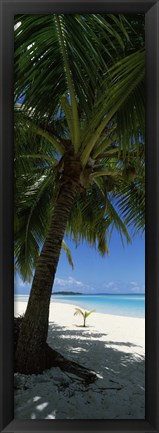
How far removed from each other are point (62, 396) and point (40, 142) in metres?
0.94

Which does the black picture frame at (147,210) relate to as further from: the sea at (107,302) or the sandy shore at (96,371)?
the sea at (107,302)

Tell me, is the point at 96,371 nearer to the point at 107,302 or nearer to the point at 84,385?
the point at 84,385

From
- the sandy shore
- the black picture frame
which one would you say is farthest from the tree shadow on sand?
the black picture frame

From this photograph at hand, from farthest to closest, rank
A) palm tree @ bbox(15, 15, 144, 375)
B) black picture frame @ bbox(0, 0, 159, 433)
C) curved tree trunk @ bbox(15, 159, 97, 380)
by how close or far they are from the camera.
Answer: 1. curved tree trunk @ bbox(15, 159, 97, 380)
2. palm tree @ bbox(15, 15, 144, 375)
3. black picture frame @ bbox(0, 0, 159, 433)

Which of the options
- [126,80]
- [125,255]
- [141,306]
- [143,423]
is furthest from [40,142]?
[143,423]

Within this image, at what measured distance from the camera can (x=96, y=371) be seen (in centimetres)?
134

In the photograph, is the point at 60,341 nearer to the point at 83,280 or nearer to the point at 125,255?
the point at 83,280

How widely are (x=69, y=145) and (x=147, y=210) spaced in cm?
48

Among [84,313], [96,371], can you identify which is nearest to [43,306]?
[84,313]

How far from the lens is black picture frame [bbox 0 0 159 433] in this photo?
1064 millimetres

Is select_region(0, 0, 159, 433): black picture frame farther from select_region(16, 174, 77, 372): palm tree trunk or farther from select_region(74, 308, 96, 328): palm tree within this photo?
select_region(74, 308, 96, 328): palm tree

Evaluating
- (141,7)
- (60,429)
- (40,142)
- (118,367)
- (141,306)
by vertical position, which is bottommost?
(60,429)

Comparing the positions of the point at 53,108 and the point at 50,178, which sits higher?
the point at 53,108

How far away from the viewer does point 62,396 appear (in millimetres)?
1281
